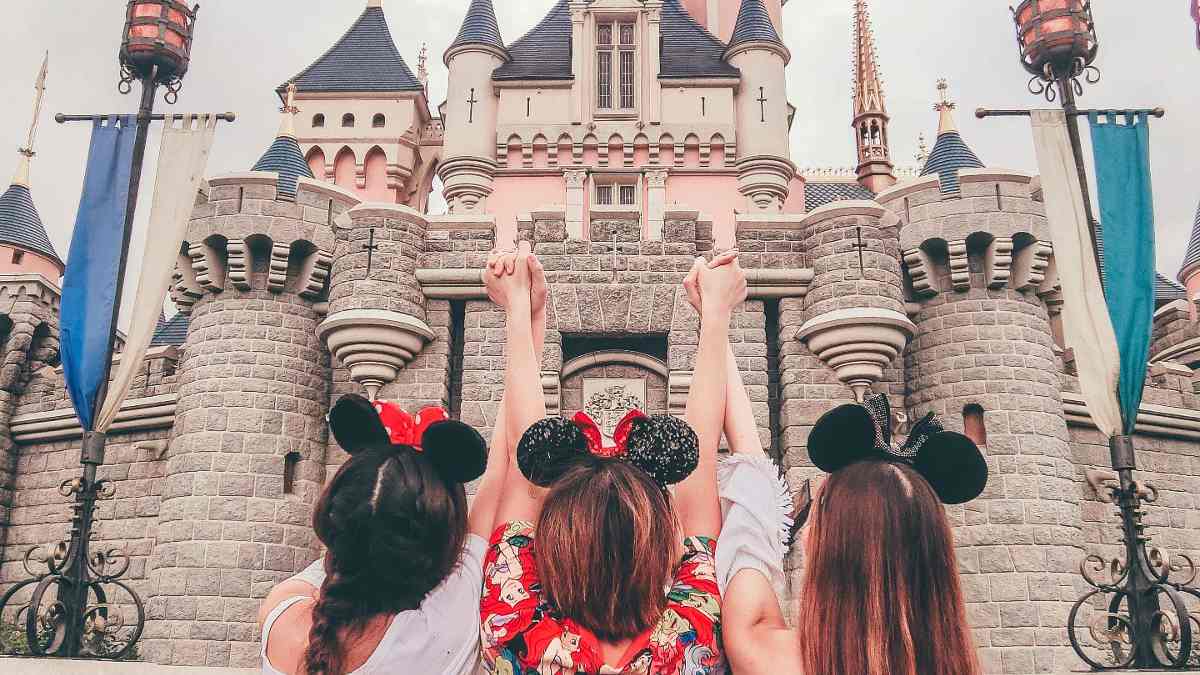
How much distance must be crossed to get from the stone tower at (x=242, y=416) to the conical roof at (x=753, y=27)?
43.0 ft

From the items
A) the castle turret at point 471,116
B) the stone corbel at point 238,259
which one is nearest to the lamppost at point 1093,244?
the stone corbel at point 238,259

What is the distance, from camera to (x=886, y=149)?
37.6m

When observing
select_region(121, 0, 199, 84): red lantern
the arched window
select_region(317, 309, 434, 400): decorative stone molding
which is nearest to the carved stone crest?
select_region(317, 309, 434, 400): decorative stone molding

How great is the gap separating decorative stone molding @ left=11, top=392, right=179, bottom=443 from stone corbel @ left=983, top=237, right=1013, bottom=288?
29.2 feet

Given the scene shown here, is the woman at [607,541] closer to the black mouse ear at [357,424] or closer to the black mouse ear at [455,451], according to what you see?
the black mouse ear at [455,451]

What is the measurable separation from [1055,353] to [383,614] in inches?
390

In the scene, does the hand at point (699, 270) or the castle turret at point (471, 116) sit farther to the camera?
the castle turret at point (471, 116)

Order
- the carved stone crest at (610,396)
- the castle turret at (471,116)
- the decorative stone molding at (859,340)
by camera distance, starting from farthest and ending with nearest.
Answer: the castle turret at (471,116) → the carved stone crest at (610,396) → the decorative stone molding at (859,340)

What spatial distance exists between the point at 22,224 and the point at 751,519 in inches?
726

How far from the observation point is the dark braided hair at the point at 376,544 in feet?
5.92

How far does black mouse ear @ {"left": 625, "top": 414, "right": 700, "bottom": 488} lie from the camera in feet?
6.14

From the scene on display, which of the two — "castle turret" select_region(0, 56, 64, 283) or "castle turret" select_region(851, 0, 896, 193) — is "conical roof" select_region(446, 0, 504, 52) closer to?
"castle turret" select_region(0, 56, 64, 283)

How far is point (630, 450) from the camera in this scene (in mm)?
1908

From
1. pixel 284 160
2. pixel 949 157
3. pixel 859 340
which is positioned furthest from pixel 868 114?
pixel 859 340
